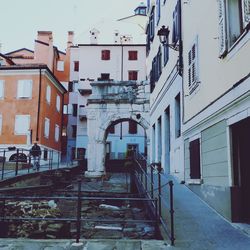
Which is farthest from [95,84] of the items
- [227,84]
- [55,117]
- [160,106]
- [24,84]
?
[227,84]

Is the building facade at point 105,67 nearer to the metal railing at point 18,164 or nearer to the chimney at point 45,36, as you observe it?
the chimney at point 45,36

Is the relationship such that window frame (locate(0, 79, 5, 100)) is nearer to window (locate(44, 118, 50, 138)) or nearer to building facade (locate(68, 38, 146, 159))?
window (locate(44, 118, 50, 138))

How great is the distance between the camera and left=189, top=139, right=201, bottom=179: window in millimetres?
8195

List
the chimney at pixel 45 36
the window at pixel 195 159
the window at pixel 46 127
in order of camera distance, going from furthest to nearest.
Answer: the chimney at pixel 45 36, the window at pixel 46 127, the window at pixel 195 159

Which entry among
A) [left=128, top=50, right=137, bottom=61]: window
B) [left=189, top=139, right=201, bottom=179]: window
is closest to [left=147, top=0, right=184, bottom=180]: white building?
A: [left=189, top=139, right=201, bottom=179]: window

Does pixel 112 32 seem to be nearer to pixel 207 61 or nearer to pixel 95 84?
pixel 95 84

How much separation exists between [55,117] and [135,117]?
12.9 meters

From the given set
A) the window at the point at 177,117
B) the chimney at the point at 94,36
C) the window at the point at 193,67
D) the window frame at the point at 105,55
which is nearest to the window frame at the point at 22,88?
the window frame at the point at 105,55

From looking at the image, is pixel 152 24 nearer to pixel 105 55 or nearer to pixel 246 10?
pixel 246 10

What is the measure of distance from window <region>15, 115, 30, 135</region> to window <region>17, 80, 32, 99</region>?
5.94 feet

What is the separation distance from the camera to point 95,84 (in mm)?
21422

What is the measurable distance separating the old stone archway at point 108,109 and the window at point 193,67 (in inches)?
467

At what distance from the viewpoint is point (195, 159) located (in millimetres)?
8422

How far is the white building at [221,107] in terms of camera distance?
5.79m
